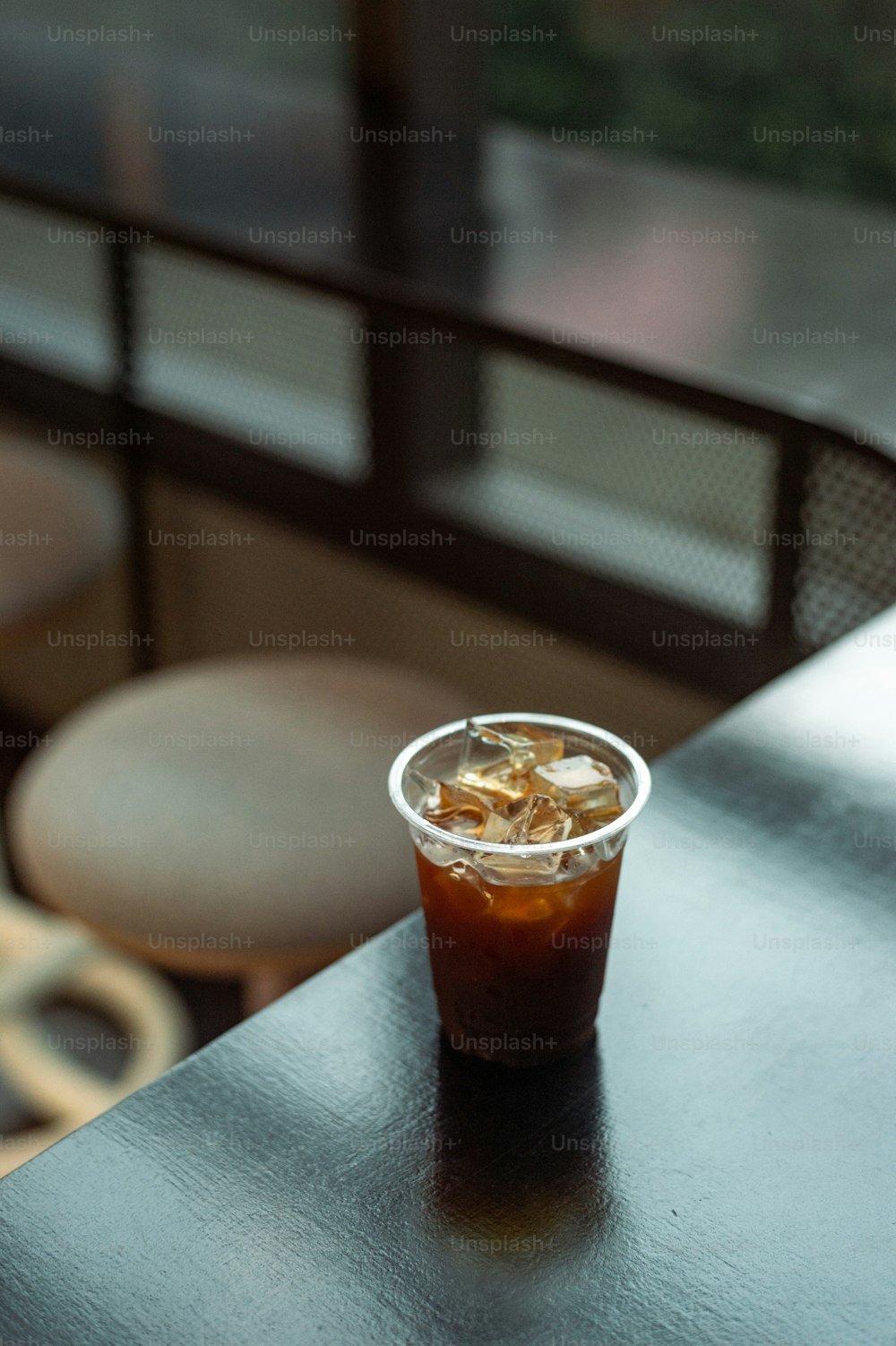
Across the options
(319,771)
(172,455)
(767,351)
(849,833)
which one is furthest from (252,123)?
(849,833)

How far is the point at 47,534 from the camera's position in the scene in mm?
2320

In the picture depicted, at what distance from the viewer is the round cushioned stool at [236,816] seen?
1535 mm

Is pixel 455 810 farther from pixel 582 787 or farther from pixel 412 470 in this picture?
pixel 412 470

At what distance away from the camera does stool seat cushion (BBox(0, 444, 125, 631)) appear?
2268 mm

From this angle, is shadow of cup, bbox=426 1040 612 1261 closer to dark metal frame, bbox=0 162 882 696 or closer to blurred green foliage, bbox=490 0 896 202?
dark metal frame, bbox=0 162 882 696

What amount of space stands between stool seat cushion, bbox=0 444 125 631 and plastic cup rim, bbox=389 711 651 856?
148 centimetres

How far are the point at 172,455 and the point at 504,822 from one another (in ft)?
6.91

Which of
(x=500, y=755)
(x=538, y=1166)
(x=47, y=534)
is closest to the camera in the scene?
(x=538, y=1166)

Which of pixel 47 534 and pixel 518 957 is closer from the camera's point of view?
pixel 518 957

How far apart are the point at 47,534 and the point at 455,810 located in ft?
5.34

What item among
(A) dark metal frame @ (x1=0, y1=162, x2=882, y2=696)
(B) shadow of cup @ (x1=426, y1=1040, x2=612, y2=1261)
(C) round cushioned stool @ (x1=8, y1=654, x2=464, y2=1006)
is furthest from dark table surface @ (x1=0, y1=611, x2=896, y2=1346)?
(A) dark metal frame @ (x1=0, y1=162, x2=882, y2=696)

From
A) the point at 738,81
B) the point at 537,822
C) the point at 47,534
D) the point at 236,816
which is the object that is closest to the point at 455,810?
the point at 537,822

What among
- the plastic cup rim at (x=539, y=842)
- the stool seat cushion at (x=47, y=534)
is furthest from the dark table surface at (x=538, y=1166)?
the stool seat cushion at (x=47, y=534)

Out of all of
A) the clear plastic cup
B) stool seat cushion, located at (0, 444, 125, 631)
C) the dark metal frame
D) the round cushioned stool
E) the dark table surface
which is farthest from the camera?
stool seat cushion, located at (0, 444, 125, 631)
